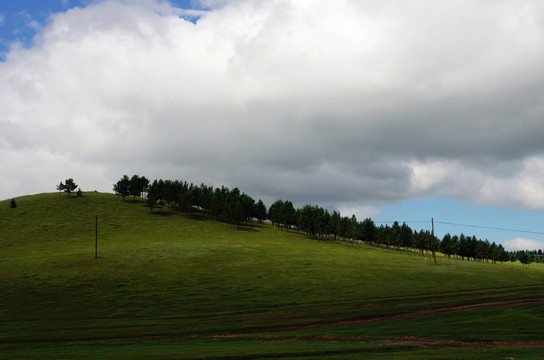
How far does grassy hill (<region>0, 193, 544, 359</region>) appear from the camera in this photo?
1230 inches

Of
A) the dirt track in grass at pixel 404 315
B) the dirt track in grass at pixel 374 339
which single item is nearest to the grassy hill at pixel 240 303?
the dirt track in grass at pixel 374 339

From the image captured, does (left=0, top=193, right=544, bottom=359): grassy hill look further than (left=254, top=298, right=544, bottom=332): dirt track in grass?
No

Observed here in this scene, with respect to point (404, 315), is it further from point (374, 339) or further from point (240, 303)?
point (240, 303)

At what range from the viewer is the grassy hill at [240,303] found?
31234 millimetres

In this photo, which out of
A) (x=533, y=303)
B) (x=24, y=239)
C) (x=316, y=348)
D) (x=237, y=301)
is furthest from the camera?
(x=24, y=239)

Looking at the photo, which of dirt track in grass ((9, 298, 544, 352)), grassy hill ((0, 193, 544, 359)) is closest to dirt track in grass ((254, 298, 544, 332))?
dirt track in grass ((9, 298, 544, 352))

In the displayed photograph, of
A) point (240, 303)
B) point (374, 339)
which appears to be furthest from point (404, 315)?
point (240, 303)

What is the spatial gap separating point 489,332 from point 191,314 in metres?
35.7

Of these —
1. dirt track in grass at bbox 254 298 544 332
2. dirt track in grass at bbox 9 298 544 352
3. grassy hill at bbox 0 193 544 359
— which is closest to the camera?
dirt track in grass at bbox 9 298 544 352

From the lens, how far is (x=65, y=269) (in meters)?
85.6

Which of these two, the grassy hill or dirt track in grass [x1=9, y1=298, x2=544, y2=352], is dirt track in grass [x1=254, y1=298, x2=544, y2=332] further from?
the grassy hill

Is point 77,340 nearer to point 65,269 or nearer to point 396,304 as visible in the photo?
point 396,304

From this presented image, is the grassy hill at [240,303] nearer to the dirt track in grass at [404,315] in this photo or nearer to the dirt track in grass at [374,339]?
the dirt track in grass at [374,339]

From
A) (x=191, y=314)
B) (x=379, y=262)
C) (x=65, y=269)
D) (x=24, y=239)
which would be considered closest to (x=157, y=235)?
(x=24, y=239)
